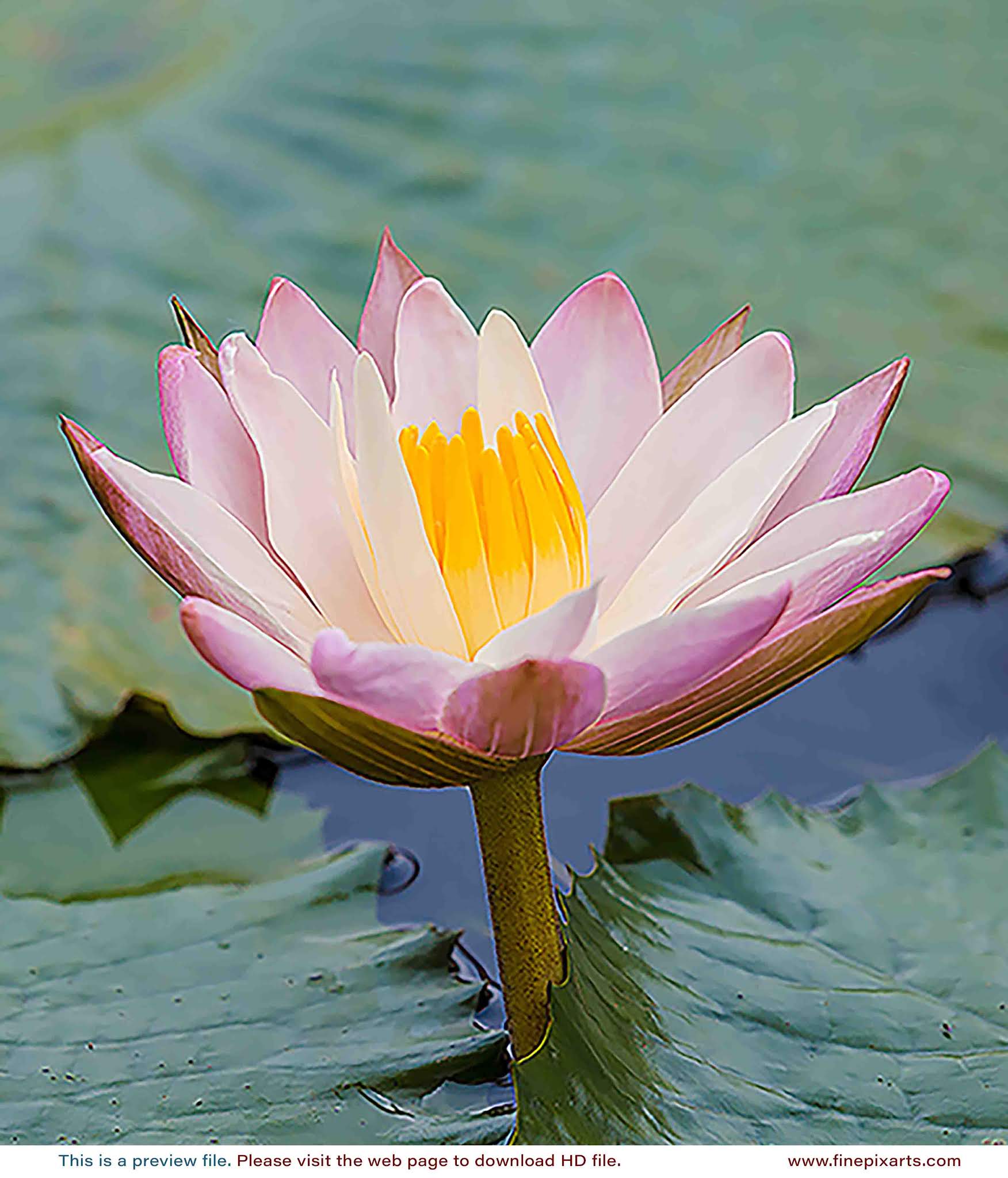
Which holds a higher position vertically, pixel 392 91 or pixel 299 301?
pixel 392 91

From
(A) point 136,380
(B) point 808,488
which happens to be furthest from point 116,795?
(B) point 808,488

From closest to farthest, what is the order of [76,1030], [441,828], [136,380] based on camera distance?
[76,1030], [441,828], [136,380]

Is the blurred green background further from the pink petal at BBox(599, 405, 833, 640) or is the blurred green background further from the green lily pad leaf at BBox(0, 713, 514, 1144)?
the pink petal at BBox(599, 405, 833, 640)

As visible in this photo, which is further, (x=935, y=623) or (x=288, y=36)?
(x=288, y=36)

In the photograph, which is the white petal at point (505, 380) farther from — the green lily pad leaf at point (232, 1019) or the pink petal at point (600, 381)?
the green lily pad leaf at point (232, 1019)

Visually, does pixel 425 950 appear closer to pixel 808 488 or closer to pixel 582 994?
pixel 582 994

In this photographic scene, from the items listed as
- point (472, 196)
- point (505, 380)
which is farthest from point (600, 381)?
point (472, 196)

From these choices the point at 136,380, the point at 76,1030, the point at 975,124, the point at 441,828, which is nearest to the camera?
the point at 76,1030
